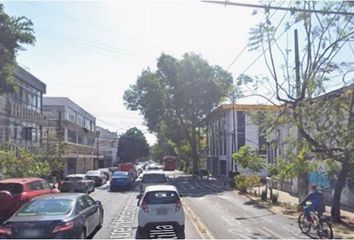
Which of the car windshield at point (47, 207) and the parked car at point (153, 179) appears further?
the parked car at point (153, 179)

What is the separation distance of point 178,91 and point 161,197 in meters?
47.2

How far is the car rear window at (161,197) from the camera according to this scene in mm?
15055

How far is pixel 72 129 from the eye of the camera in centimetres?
6500

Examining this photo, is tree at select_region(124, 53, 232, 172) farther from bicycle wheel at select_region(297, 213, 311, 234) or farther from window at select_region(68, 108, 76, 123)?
bicycle wheel at select_region(297, 213, 311, 234)

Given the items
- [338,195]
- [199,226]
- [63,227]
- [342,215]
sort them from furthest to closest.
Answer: [342,215] → [338,195] → [199,226] → [63,227]

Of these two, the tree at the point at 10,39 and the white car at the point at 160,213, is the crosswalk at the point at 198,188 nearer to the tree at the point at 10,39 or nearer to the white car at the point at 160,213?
the tree at the point at 10,39

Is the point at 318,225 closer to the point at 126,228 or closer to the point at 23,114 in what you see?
the point at 126,228

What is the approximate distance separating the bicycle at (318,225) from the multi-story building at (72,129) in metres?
29.6

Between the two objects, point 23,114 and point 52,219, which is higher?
point 23,114

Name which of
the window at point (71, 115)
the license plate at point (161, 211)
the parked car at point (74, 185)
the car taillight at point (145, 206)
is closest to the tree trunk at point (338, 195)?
the license plate at point (161, 211)

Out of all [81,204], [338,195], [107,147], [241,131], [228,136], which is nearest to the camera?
[81,204]

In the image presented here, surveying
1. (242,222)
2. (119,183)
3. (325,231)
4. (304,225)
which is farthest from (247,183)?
(325,231)

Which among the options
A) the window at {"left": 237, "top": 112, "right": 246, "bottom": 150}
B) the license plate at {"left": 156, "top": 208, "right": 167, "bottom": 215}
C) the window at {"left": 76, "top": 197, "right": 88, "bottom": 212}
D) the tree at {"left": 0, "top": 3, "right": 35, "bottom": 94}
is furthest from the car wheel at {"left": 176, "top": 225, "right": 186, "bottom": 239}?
the window at {"left": 237, "top": 112, "right": 246, "bottom": 150}

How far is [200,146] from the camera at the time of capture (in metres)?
81.2
